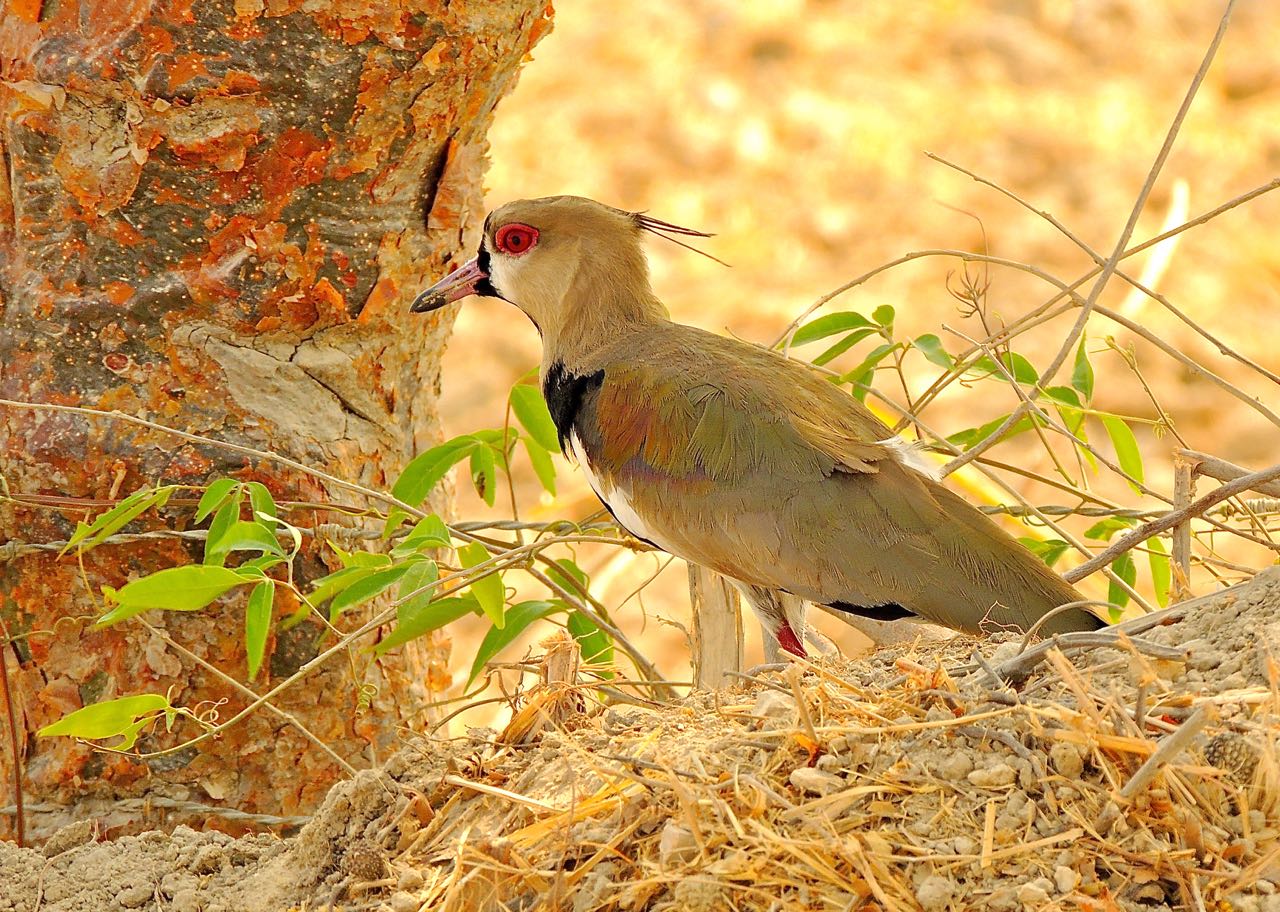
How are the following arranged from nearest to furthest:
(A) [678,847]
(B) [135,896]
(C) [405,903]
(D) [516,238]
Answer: (A) [678,847] < (C) [405,903] < (B) [135,896] < (D) [516,238]

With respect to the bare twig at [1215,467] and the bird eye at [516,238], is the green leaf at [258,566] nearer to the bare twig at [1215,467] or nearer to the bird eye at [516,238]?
the bird eye at [516,238]

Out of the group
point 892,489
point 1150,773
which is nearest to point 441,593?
Answer: point 892,489

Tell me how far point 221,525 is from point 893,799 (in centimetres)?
103

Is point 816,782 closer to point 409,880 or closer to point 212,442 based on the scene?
point 409,880

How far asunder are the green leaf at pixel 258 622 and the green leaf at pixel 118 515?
22 centimetres

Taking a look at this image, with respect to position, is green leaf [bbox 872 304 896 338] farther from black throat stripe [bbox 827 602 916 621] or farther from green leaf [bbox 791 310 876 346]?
black throat stripe [bbox 827 602 916 621]

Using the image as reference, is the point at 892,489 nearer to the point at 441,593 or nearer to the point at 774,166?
the point at 441,593

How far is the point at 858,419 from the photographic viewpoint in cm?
247

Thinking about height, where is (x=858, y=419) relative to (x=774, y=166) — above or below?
below

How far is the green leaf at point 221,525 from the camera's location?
1.93 m

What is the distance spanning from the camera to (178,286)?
2232mm

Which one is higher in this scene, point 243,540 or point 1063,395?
point 1063,395

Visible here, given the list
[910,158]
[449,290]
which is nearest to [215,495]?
[449,290]

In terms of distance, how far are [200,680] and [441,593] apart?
389 millimetres
